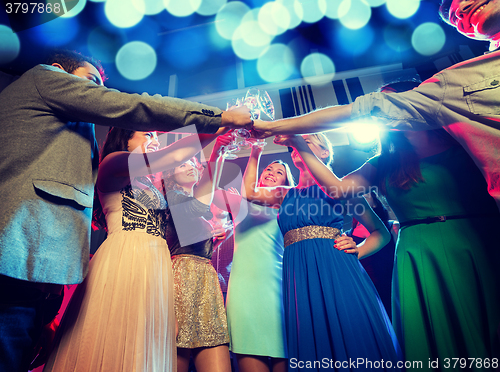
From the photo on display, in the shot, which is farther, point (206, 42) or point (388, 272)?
point (206, 42)

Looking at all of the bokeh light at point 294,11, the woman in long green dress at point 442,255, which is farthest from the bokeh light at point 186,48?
the woman in long green dress at point 442,255

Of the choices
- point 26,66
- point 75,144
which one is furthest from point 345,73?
point 26,66

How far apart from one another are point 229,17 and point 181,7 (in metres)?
0.84

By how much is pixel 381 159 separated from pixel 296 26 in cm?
448

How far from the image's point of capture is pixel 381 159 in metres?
1.31

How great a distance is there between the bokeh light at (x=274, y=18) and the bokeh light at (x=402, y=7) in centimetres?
175

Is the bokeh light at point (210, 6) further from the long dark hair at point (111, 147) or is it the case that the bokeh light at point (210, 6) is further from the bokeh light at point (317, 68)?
the long dark hair at point (111, 147)

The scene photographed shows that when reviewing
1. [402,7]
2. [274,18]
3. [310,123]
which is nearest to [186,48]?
[274,18]

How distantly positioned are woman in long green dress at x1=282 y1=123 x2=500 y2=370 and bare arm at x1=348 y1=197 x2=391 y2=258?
59 centimetres

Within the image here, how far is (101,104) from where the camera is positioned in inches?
36.0

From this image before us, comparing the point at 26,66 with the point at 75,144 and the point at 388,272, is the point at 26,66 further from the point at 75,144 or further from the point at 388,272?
the point at 388,272

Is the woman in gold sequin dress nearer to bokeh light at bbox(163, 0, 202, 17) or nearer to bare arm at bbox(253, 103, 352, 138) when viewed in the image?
bare arm at bbox(253, 103, 352, 138)

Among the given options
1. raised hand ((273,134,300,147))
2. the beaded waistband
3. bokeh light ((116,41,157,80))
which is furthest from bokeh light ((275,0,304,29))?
the beaded waistband

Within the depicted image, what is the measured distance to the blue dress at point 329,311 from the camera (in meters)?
1.14
